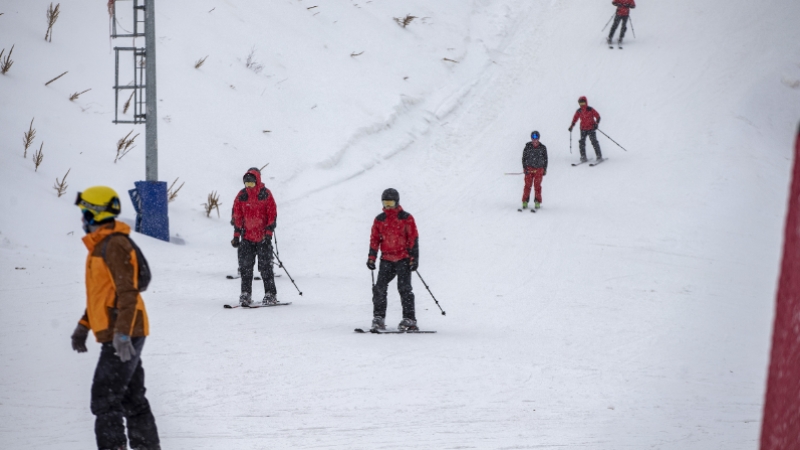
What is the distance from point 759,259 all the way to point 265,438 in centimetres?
987

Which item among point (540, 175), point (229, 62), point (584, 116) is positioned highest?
point (229, 62)

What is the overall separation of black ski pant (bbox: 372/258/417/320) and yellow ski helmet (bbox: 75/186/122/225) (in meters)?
4.92

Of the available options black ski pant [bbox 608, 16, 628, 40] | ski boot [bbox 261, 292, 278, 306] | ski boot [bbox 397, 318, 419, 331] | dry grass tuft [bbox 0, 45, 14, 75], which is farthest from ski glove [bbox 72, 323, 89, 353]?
black ski pant [bbox 608, 16, 628, 40]

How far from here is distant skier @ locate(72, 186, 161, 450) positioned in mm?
4559

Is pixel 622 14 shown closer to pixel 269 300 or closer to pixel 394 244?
pixel 269 300

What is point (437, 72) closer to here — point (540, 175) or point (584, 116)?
point (584, 116)

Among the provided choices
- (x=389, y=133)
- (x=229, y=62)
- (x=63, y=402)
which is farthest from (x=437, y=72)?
(x=63, y=402)

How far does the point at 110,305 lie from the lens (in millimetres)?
4637

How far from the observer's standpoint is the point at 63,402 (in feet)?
21.3

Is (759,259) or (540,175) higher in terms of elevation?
(540,175)

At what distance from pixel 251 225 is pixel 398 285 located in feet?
7.40

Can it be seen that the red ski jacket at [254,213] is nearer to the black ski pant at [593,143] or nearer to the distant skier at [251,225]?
the distant skier at [251,225]

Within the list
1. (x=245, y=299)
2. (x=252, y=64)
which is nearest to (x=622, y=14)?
(x=252, y=64)

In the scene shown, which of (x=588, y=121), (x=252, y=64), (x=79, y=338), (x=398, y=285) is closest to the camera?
(x=79, y=338)
